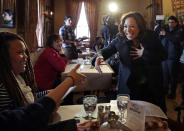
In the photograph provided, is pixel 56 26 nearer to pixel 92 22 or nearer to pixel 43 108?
pixel 92 22

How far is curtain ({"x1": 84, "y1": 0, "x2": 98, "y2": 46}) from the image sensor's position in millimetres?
7277

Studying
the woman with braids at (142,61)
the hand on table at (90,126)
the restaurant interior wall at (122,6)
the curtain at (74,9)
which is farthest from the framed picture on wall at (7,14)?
the restaurant interior wall at (122,6)

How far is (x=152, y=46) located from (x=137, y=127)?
0.78 m

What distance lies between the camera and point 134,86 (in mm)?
1491

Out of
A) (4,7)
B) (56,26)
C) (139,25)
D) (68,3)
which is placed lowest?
(139,25)

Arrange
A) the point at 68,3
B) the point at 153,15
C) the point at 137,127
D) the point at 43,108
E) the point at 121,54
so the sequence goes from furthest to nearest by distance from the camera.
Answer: the point at 68,3 < the point at 153,15 < the point at 121,54 < the point at 137,127 < the point at 43,108

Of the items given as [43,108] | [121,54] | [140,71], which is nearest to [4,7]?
[121,54]

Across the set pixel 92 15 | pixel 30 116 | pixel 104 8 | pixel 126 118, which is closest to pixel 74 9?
pixel 92 15

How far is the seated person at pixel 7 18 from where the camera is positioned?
7.07 ft

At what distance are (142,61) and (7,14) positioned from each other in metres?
1.75

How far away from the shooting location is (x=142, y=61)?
147 cm

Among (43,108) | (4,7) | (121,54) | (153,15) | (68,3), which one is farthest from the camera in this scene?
(68,3)

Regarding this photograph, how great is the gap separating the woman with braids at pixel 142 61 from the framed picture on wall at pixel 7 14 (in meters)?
1.47

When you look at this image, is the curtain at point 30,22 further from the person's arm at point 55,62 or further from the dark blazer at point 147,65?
the dark blazer at point 147,65
